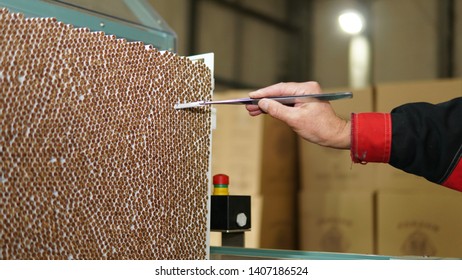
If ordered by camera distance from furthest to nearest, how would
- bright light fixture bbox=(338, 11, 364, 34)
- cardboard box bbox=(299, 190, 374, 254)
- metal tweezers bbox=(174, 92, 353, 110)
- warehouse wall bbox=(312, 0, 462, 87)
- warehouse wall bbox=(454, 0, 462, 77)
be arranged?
bright light fixture bbox=(338, 11, 364, 34) → warehouse wall bbox=(312, 0, 462, 87) → warehouse wall bbox=(454, 0, 462, 77) → cardboard box bbox=(299, 190, 374, 254) → metal tweezers bbox=(174, 92, 353, 110)

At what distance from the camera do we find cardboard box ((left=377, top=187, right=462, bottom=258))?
1.98 m

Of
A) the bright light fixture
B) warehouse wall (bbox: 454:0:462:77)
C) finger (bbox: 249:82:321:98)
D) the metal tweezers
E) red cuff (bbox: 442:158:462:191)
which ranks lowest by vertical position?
red cuff (bbox: 442:158:462:191)

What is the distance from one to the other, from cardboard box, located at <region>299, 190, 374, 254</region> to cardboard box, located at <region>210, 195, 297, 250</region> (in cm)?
6

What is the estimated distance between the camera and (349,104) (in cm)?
235

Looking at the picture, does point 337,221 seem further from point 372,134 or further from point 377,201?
point 372,134

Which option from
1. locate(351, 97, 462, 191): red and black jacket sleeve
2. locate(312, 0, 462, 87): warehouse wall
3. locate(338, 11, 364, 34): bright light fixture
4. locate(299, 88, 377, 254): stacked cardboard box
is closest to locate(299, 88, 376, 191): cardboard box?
locate(299, 88, 377, 254): stacked cardboard box

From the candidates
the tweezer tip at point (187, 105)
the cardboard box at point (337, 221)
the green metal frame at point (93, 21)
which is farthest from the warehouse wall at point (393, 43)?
the tweezer tip at point (187, 105)

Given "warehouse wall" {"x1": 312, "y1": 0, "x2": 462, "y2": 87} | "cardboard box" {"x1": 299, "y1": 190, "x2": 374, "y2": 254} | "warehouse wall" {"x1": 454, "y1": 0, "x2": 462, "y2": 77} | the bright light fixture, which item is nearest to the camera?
"cardboard box" {"x1": 299, "y1": 190, "x2": 374, "y2": 254}

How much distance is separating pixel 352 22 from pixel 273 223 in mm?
1997

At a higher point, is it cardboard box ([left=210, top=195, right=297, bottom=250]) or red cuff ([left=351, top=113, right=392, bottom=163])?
red cuff ([left=351, top=113, right=392, bottom=163])

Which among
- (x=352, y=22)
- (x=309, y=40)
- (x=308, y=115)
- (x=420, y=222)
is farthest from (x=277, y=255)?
(x=309, y=40)

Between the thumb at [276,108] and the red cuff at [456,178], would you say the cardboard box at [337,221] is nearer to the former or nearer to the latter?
the red cuff at [456,178]

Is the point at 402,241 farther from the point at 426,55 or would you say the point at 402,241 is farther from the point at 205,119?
the point at 426,55

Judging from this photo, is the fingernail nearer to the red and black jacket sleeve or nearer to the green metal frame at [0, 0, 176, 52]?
the red and black jacket sleeve
